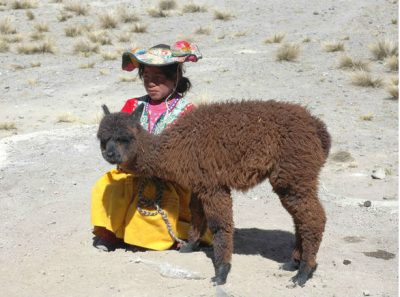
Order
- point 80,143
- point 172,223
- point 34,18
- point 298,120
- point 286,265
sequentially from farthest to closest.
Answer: point 34,18 → point 80,143 → point 172,223 → point 286,265 → point 298,120

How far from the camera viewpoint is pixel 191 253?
229 inches

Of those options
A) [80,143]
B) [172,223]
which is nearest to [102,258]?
[172,223]

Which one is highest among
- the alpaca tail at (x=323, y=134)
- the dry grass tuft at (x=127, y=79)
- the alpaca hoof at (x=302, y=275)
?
the alpaca tail at (x=323, y=134)

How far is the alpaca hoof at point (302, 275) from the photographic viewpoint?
517cm

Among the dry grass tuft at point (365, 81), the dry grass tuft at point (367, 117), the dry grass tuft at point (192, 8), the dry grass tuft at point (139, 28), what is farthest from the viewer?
the dry grass tuft at point (192, 8)

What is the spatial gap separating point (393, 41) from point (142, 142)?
45.2ft

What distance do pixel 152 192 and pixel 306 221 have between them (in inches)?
58.2

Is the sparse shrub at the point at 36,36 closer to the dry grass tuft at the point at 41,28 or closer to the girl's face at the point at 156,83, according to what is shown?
the dry grass tuft at the point at 41,28

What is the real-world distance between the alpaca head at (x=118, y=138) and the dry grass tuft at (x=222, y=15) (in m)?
18.4

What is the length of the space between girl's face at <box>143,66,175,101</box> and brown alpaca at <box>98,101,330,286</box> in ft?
2.08

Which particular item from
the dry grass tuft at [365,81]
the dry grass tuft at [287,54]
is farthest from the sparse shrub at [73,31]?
the dry grass tuft at [365,81]

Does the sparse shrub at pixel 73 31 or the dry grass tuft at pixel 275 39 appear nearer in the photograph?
the dry grass tuft at pixel 275 39

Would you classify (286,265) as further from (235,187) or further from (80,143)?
(80,143)

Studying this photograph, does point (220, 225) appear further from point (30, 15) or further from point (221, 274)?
point (30, 15)
